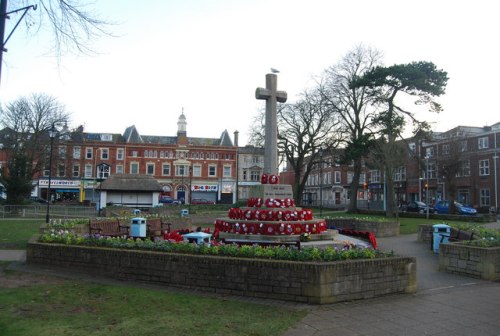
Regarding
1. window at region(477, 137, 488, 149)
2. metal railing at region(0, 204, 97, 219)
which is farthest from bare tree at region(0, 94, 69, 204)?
window at region(477, 137, 488, 149)

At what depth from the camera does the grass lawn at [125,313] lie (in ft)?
20.5

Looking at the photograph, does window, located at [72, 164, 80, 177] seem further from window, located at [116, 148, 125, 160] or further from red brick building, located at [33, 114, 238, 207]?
window, located at [116, 148, 125, 160]

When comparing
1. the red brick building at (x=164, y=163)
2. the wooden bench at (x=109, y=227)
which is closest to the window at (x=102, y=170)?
the red brick building at (x=164, y=163)

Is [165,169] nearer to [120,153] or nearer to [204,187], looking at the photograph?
[204,187]

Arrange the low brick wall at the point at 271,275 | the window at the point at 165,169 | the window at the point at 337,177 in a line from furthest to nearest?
the window at the point at 337,177, the window at the point at 165,169, the low brick wall at the point at 271,275

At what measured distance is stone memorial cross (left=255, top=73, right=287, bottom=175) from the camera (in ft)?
57.7

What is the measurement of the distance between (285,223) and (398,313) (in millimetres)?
7010

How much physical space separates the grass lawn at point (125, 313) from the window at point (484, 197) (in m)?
54.0

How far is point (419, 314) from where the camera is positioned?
24.6 ft

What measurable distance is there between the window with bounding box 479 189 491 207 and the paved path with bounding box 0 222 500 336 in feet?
160

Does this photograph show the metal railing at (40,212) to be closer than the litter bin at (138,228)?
No

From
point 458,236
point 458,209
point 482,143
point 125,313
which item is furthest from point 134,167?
point 125,313

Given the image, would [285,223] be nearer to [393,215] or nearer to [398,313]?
[398,313]

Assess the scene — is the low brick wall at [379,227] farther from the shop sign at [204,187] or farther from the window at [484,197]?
the shop sign at [204,187]
